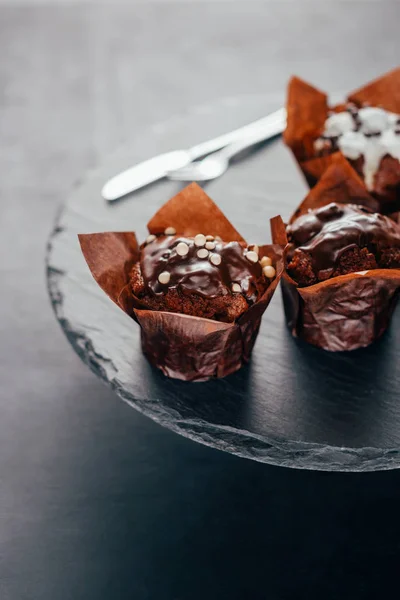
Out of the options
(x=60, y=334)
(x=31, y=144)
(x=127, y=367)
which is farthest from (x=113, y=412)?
(x=31, y=144)

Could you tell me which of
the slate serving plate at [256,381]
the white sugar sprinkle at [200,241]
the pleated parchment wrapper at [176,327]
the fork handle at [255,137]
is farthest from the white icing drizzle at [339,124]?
the white sugar sprinkle at [200,241]

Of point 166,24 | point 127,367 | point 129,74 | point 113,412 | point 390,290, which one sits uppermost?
point 166,24

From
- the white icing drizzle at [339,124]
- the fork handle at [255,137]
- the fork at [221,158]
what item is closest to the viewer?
Answer: the white icing drizzle at [339,124]

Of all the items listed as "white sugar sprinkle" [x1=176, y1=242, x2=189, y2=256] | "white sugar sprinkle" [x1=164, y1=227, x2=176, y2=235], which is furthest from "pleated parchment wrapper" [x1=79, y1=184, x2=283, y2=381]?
"white sugar sprinkle" [x1=176, y1=242, x2=189, y2=256]

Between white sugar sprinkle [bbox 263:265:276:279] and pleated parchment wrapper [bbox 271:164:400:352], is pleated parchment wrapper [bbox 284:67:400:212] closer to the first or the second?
pleated parchment wrapper [bbox 271:164:400:352]

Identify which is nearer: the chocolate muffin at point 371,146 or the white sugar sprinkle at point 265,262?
the white sugar sprinkle at point 265,262

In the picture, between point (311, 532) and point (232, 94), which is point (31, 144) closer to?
point (232, 94)

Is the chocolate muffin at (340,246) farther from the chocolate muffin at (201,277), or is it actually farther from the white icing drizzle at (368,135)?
the white icing drizzle at (368,135)
